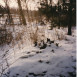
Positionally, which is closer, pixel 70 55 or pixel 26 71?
pixel 26 71

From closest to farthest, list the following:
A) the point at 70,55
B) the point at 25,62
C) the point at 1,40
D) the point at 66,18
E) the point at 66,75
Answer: the point at 66,75 < the point at 25,62 < the point at 70,55 < the point at 1,40 < the point at 66,18

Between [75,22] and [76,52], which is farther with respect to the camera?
[75,22]

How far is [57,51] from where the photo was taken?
3.39 m

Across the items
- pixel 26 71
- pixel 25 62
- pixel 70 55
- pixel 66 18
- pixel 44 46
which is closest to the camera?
pixel 26 71

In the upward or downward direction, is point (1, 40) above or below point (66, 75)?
above

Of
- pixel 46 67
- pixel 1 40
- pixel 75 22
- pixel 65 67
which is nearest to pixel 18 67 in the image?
pixel 46 67

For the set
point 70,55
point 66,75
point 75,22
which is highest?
point 75,22

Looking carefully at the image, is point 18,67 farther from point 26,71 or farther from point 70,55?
point 70,55

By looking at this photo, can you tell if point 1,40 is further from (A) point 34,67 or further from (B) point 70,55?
(B) point 70,55

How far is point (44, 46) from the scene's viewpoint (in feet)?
12.3

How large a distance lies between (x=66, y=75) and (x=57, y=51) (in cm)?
112

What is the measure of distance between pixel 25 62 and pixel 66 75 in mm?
1121

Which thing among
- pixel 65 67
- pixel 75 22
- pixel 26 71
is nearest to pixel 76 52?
pixel 65 67

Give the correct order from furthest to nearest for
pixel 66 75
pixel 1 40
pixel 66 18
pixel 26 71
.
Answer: pixel 66 18 → pixel 1 40 → pixel 26 71 → pixel 66 75
